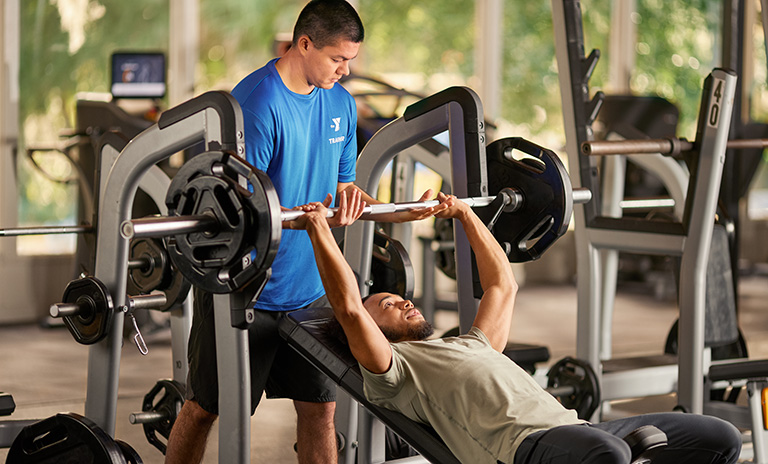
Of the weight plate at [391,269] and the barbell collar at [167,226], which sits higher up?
the barbell collar at [167,226]

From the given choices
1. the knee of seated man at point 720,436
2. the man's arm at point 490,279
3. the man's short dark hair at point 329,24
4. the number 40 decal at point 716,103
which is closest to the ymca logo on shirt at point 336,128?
the man's short dark hair at point 329,24

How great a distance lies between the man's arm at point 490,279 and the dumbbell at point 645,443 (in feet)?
1.31

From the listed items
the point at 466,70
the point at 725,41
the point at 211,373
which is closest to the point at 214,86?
the point at 466,70

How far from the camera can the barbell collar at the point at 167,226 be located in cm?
186

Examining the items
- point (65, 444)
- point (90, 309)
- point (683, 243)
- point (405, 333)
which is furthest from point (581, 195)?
point (65, 444)

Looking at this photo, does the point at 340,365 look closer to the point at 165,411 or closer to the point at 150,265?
the point at 150,265

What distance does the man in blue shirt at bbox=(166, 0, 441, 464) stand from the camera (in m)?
2.35

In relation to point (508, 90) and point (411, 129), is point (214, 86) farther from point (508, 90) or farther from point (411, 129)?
point (411, 129)

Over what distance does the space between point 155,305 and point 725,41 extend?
9.59 feet

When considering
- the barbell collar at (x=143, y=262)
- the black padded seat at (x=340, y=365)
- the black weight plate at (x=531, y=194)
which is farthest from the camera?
the barbell collar at (x=143, y=262)

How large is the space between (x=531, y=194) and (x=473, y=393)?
590 millimetres

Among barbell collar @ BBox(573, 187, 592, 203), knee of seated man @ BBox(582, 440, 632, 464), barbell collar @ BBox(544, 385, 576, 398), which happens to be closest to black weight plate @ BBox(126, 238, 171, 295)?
barbell collar @ BBox(573, 187, 592, 203)

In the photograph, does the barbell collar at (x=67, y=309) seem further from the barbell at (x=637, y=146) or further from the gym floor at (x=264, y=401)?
the barbell at (x=637, y=146)

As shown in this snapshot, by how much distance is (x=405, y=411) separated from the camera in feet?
7.33
